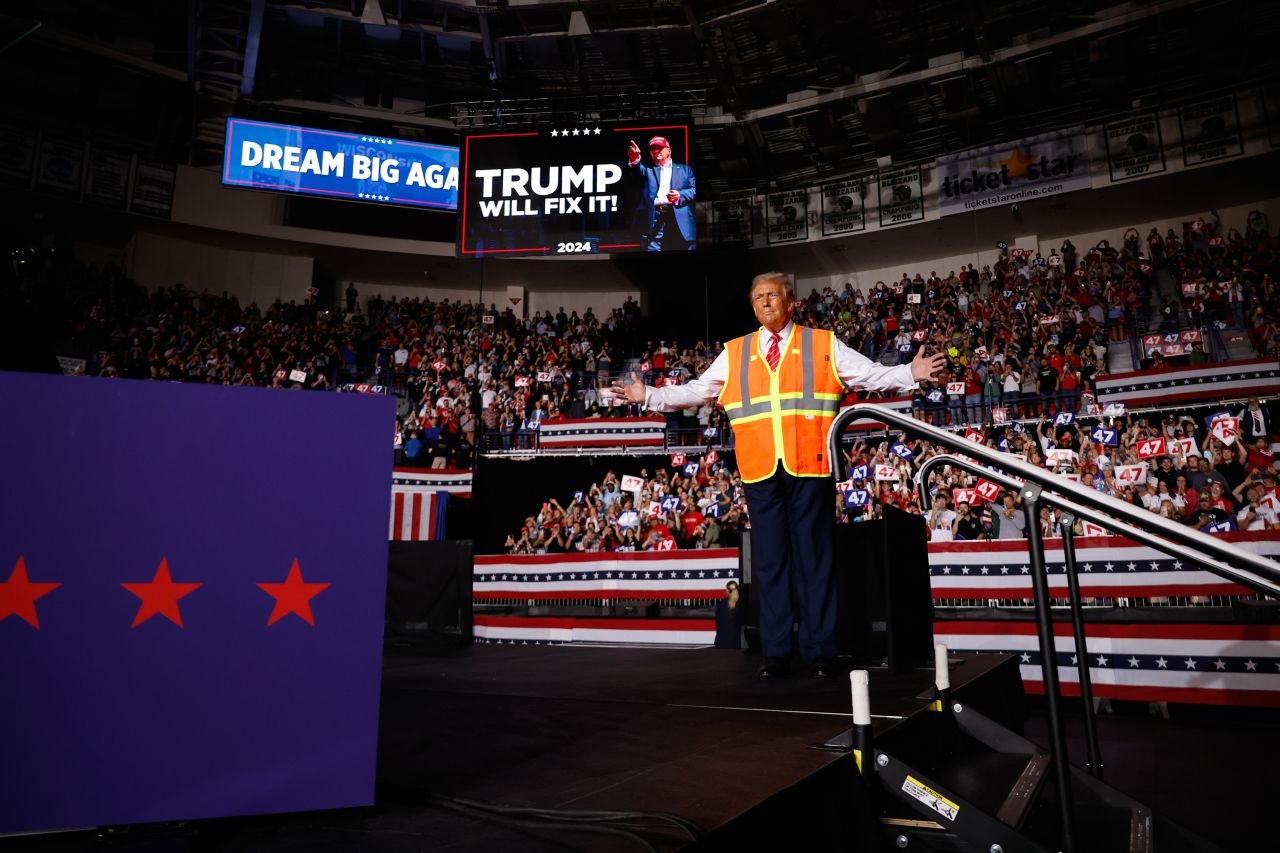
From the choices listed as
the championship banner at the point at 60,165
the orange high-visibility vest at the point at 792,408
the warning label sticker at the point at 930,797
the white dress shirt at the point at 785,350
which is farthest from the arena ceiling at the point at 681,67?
the warning label sticker at the point at 930,797

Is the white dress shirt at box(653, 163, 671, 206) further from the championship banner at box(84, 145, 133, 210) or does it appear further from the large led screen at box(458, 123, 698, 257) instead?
the championship banner at box(84, 145, 133, 210)

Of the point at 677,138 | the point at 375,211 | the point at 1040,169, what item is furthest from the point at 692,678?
the point at 375,211

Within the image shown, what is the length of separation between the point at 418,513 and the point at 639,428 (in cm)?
512

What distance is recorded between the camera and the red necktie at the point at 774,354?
160 inches

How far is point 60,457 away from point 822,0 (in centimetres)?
2006

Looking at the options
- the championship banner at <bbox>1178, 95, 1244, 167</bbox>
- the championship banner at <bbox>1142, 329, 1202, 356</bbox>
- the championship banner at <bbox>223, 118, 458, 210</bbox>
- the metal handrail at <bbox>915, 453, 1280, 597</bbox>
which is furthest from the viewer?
the championship banner at <bbox>223, 118, 458, 210</bbox>

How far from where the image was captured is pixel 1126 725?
5.08m

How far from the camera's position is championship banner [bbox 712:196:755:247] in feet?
73.8

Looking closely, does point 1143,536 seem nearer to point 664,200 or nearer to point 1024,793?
point 1024,793

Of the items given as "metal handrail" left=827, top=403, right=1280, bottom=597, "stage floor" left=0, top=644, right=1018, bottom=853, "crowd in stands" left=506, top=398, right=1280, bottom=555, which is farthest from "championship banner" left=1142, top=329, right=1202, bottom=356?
"metal handrail" left=827, top=403, right=1280, bottom=597

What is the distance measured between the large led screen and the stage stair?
1532 cm

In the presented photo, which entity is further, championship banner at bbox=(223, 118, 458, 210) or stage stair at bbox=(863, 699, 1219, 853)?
championship banner at bbox=(223, 118, 458, 210)

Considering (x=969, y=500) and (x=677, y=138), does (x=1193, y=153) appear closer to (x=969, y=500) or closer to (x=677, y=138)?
(x=677, y=138)

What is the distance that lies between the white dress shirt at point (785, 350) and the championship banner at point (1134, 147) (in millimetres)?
18047
